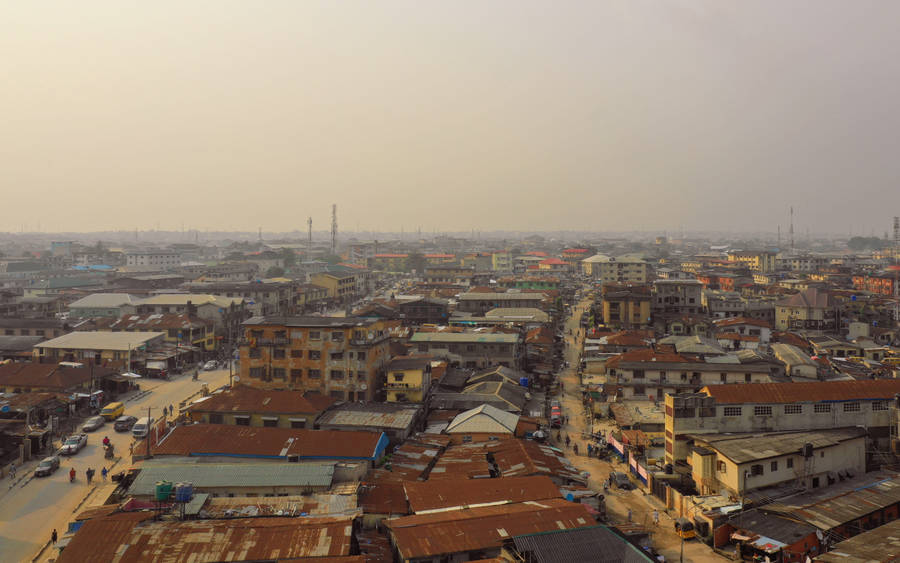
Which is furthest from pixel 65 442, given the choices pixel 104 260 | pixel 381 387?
pixel 104 260

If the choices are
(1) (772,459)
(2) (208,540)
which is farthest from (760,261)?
(2) (208,540)

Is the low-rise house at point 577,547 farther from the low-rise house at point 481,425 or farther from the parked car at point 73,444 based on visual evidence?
the parked car at point 73,444

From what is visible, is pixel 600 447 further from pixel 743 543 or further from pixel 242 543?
pixel 242 543

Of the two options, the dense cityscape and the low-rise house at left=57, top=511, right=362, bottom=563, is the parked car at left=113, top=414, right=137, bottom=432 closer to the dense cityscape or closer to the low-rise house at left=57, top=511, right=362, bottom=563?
the dense cityscape

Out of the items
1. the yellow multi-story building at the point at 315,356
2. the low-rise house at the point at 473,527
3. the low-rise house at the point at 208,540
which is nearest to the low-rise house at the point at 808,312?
the yellow multi-story building at the point at 315,356

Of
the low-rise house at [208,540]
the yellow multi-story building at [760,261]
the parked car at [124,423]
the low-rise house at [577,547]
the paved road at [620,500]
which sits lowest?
the paved road at [620,500]

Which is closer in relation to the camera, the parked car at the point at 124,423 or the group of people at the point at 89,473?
the group of people at the point at 89,473
